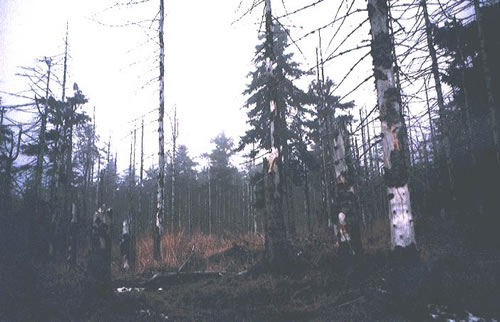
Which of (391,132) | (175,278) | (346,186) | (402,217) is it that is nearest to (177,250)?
(175,278)

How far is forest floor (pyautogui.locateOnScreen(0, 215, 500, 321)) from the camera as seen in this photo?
3.03 m

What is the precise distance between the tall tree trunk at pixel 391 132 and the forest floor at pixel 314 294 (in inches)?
16.9

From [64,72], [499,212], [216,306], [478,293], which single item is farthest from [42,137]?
[499,212]

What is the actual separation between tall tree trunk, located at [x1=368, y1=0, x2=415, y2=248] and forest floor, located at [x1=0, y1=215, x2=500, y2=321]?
43 cm

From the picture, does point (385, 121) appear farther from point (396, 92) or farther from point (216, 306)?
point (216, 306)

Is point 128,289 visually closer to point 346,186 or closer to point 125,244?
point 125,244

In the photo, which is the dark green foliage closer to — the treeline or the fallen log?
the treeline

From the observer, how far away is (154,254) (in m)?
10.3

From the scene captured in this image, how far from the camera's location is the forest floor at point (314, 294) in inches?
119

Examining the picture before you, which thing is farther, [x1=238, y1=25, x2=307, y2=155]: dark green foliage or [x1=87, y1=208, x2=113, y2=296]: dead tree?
[x1=238, y1=25, x2=307, y2=155]: dark green foliage

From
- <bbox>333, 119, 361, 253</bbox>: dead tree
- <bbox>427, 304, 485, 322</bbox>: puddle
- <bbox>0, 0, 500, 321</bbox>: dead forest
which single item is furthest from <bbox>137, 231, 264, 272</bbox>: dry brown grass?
<bbox>427, 304, 485, 322</bbox>: puddle

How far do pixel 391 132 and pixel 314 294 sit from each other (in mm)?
2913

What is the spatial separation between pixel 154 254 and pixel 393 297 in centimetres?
912

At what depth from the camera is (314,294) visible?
178 inches
